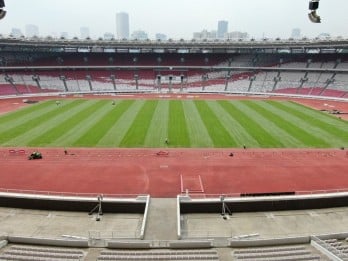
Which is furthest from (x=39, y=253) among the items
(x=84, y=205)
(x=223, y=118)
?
(x=223, y=118)

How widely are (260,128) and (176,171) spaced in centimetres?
1773

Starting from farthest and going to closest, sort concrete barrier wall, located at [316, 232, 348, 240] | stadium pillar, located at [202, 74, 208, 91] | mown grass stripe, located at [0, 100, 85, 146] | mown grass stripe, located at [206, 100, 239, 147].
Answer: stadium pillar, located at [202, 74, 208, 91] → mown grass stripe, located at [206, 100, 239, 147] → mown grass stripe, located at [0, 100, 85, 146] → concrete barrier wall, located at [316, 232, 348, 240]

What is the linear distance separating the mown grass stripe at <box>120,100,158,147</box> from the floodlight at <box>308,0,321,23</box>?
2431 centimetres

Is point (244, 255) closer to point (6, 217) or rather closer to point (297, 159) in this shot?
point (6, 217)

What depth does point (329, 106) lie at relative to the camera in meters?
59.6

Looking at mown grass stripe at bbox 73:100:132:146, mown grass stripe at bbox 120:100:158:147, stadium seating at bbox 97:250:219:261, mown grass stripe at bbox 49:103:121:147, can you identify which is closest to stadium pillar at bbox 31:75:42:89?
mown grass stripe at bbox 73:100:132:146

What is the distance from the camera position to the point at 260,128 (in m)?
42.3

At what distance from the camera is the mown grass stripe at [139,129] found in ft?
118

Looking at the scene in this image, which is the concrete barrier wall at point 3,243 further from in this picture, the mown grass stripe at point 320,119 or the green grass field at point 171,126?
the mown grass stripe at point 320,119

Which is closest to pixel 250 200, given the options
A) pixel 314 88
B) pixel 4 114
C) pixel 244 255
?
pixel 244 255

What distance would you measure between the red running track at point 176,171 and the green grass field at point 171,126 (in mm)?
2719

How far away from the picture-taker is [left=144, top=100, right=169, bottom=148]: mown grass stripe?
119 feet

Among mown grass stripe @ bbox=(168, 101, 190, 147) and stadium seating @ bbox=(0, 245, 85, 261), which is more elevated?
stadium seating @ bbox=(0, 245, 85, 261)

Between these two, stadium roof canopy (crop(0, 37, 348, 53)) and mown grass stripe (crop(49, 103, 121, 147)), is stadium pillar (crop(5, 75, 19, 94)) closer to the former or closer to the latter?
stadium roof canopy (crop(0, 37, 348, 53))
